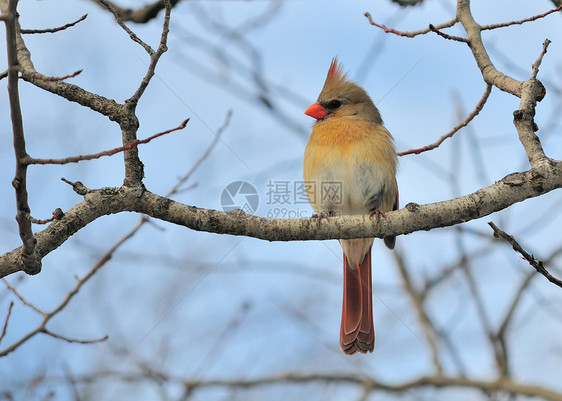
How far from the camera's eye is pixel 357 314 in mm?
3949

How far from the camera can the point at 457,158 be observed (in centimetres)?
506

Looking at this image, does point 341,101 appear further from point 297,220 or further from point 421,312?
point 421,312

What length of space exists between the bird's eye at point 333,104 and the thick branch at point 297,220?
1577 mm

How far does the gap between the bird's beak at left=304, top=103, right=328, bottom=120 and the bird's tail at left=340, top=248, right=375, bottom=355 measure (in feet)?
3.52

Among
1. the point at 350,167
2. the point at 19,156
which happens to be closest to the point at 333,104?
the point at 350,167

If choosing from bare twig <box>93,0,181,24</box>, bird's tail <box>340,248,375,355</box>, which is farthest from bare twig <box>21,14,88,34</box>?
bird's tail <box>340,248,375,355</box>

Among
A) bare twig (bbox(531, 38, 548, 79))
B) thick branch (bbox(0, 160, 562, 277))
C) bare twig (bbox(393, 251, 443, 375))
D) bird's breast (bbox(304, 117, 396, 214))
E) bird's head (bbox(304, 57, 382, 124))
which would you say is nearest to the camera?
thick branch (bbox(0, 160, 562, 277))

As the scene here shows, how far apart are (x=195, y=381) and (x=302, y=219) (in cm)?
196

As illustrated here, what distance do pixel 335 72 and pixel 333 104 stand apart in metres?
0.28

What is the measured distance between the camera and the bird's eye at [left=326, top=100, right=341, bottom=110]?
4.13 meters

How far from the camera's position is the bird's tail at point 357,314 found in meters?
3.88

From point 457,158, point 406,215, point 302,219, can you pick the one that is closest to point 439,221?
point 406,215

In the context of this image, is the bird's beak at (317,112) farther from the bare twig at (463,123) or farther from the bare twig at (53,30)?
the bare twig at (53,30)

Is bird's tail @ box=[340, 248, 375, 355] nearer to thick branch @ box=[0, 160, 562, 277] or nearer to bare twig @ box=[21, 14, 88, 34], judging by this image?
thick branch @ box=[0, 160, 562, 277]
